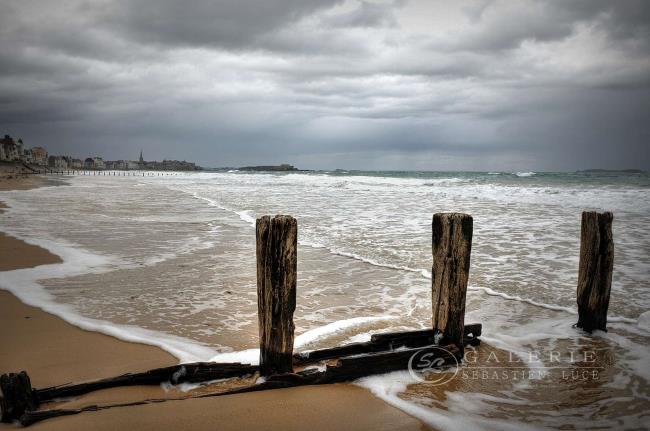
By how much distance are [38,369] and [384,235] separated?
9.09m

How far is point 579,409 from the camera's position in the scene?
3420 millimetres

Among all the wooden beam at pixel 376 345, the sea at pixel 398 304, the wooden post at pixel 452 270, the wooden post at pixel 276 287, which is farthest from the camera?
the wooden post at pixel 452 270

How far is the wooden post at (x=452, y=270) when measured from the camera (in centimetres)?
415

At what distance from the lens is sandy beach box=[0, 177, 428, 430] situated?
3.02 meters

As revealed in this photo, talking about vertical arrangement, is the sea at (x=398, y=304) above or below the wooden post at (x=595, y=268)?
below

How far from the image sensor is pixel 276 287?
3.50 metres

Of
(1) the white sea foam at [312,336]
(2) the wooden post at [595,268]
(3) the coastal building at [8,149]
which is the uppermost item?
(3) the coastal building at [8,149]

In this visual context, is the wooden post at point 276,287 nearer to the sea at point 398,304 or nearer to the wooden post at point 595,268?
the sea at point 398,304

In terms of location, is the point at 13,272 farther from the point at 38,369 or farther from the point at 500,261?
the point at 500,261

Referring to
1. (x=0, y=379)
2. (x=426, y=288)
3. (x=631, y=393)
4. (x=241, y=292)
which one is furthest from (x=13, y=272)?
(x=631, y=393)

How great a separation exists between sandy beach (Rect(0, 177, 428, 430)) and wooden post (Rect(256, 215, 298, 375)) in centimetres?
31

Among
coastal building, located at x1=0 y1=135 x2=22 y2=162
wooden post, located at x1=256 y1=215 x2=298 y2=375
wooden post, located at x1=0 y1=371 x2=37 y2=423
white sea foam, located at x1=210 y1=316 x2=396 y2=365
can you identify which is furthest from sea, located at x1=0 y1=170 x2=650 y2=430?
coastal building, located at x1=0 y1=135 x2=22 y2=162

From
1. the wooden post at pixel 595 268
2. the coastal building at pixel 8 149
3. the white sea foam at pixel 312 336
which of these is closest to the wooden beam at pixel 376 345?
the white sea foam at pixel 312 336

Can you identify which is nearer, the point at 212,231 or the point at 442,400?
the point at 442,400
